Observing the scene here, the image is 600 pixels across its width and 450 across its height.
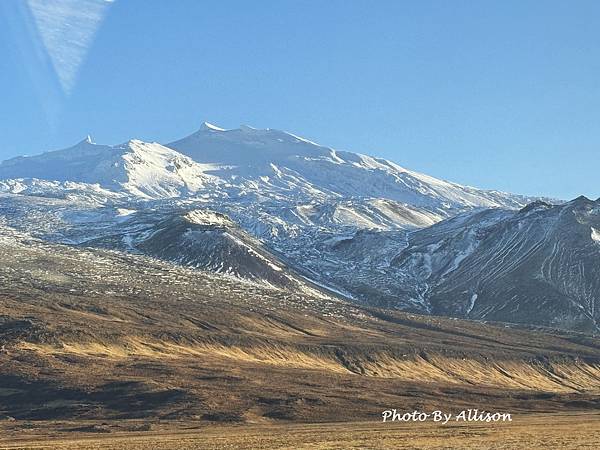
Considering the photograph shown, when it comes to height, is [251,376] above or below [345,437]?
below

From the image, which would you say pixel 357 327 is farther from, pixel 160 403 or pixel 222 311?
pixel 160 403

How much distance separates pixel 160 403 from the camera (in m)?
88.7

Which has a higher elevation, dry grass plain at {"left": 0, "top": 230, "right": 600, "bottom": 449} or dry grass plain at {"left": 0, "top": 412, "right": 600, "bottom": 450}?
dry grass plain at {"left": 0, "top": 412, "right": 600, "bottom": 450}

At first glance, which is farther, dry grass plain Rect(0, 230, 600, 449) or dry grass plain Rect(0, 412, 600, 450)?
dry grass plain Rect(0, 230, 600, 449)

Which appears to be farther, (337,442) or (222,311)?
(222,311)

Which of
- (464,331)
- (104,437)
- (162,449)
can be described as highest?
(162,449)

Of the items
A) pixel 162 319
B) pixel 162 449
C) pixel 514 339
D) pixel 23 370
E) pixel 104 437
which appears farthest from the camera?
pixel 514 339

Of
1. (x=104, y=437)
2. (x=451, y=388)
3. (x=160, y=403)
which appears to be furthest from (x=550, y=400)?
(x=104, y=437)

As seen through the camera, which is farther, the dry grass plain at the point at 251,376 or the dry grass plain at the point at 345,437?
the dry grass plain at the point at 251,376

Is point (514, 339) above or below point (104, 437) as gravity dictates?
below

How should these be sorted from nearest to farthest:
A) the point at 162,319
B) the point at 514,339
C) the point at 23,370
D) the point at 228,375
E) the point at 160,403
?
the point at 160,403 < the point at 23,370 < the point at 228,375 < the point at 162,319 < the point at 514,339

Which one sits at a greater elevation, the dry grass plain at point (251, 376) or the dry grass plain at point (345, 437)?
the dry grass plain at point (345, 437)

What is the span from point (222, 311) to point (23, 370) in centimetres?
7697

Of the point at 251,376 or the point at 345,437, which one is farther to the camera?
the point at 251,376
